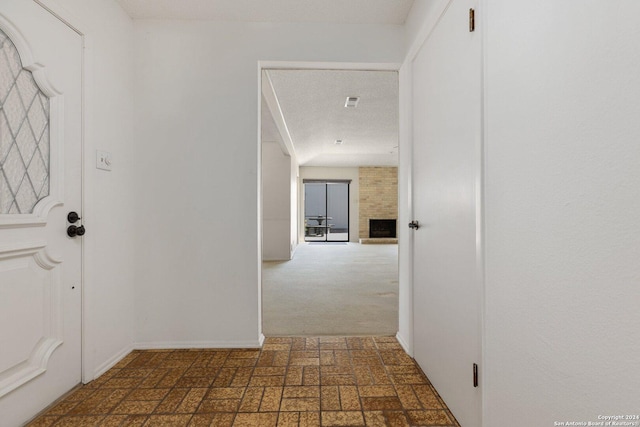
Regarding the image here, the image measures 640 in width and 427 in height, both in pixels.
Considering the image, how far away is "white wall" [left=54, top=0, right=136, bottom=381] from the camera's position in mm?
1939

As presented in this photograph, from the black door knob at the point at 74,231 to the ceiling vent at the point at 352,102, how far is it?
3.45 m

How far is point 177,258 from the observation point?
2.42 metres

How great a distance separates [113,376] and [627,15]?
8.89 feet

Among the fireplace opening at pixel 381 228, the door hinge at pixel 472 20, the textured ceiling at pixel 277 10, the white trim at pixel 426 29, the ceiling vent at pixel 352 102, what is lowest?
the fireplace opening at pixel 381 228

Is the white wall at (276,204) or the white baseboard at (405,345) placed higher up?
the white wall at (276,204)

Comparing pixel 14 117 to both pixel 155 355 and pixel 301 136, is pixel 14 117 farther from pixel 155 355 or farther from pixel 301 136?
pixel 301 136

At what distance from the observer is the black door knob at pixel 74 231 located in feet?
5.85

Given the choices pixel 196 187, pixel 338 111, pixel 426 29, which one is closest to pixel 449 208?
pixel 426 29

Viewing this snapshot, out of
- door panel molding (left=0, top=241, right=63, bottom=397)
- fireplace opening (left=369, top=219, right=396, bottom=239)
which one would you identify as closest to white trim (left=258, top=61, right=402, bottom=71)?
door panel molding (left=0, top=241, right=63, bottom=397)

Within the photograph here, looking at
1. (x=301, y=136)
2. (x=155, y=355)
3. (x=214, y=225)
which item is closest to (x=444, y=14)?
(x=214, y=225)

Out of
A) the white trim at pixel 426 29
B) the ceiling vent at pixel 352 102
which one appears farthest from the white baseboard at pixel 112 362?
the ceiling vent at pixel 352 102

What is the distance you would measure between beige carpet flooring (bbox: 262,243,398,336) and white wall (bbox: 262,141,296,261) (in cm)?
49

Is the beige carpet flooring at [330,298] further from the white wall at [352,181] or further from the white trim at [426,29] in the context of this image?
the white wall at [352,181]

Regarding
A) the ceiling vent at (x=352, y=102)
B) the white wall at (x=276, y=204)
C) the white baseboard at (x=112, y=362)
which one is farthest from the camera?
the white wall at (x=276, y=204)
